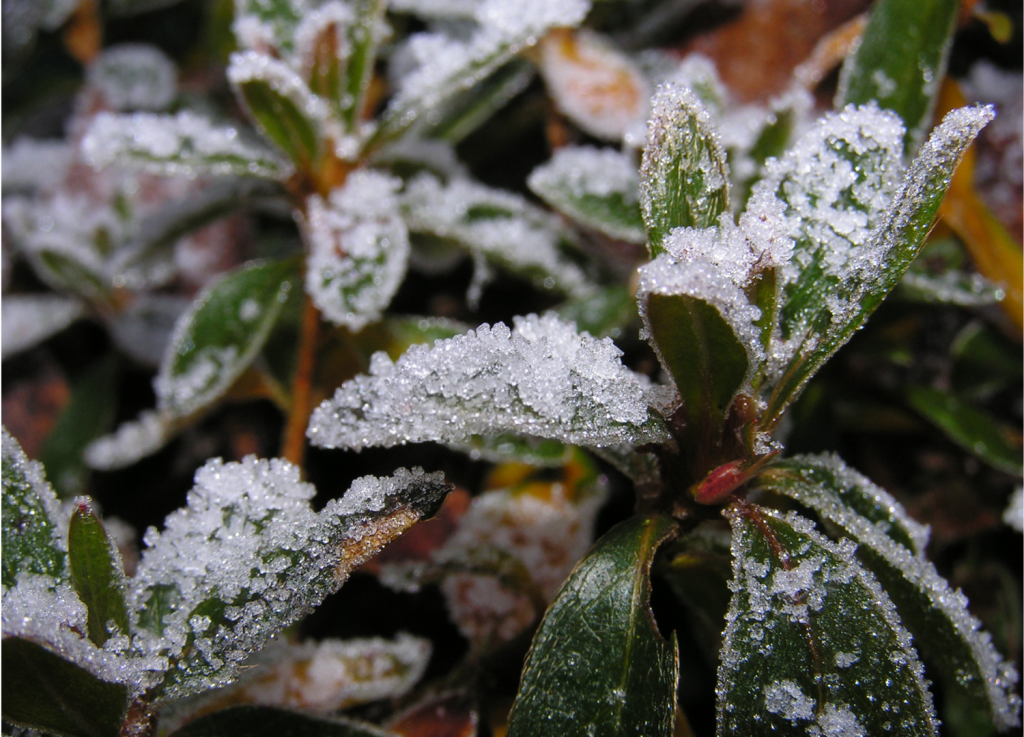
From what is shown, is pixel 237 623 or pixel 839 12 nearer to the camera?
pixel 237 623

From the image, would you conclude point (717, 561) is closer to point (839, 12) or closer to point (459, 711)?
point (459, 711)

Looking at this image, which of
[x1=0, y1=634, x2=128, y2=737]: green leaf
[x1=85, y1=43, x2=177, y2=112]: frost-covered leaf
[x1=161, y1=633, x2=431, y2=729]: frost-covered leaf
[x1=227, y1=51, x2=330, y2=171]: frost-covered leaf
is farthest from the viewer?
[x1=85, y1=43, x2=177, y2=112]: frost-covered leaf

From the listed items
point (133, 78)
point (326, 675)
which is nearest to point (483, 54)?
point (326, 675)

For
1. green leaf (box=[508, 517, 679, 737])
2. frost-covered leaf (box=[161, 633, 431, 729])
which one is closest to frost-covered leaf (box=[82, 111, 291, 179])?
frost-covered leaf (box=[161, 633, 431, 729])

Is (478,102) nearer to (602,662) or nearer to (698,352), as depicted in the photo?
(698,352)

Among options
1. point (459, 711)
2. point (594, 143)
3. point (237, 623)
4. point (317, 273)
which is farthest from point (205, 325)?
point (594, 143)

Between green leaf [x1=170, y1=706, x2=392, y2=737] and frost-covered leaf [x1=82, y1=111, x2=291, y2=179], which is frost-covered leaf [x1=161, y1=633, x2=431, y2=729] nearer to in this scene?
green leaf [x1=170, y1=706, x2=392, y2=737]
